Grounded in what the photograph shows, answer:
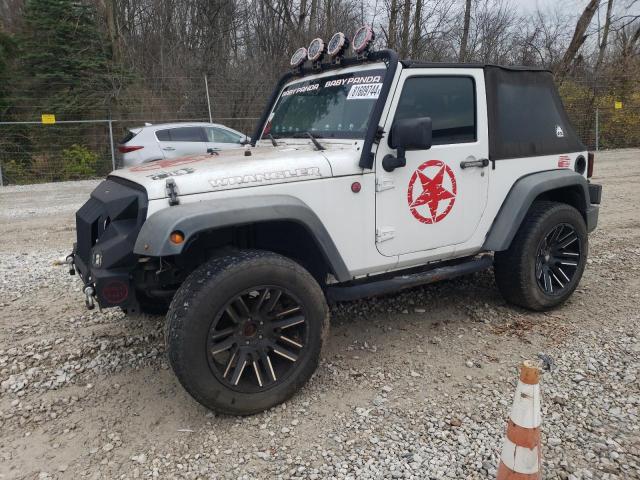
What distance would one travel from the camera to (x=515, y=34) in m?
22.6

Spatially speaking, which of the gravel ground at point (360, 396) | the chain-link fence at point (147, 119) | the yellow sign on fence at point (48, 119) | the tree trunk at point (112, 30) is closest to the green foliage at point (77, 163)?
the chain-link fence at point (147, 119)

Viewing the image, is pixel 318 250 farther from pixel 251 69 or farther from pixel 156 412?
pixel 251 69

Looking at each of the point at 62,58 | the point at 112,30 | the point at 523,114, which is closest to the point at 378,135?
the point at 523,114

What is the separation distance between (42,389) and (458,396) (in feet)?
8.83

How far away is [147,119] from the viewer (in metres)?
16.4

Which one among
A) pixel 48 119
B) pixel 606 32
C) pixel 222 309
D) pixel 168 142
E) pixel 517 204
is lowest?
pixel 222 309

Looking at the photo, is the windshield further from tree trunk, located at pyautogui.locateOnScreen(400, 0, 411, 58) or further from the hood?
tree trunk, located at pyautogui.locateOnScreen(400, 0, 411, 58)

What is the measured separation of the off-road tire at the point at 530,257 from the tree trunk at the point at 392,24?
14.3 meters

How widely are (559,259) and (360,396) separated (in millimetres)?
2338

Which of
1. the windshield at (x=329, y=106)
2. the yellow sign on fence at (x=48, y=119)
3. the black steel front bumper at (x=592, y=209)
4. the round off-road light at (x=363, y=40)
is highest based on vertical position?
the yellow sign on fence at (x=48, y=119)

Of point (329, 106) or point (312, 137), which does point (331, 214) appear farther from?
point (329, 106)

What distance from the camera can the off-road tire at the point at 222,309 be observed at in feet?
8.87

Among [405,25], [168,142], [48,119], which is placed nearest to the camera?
Answer: [168,142]

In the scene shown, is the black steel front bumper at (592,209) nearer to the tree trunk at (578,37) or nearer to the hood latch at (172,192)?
the hood latch at (172,192)
